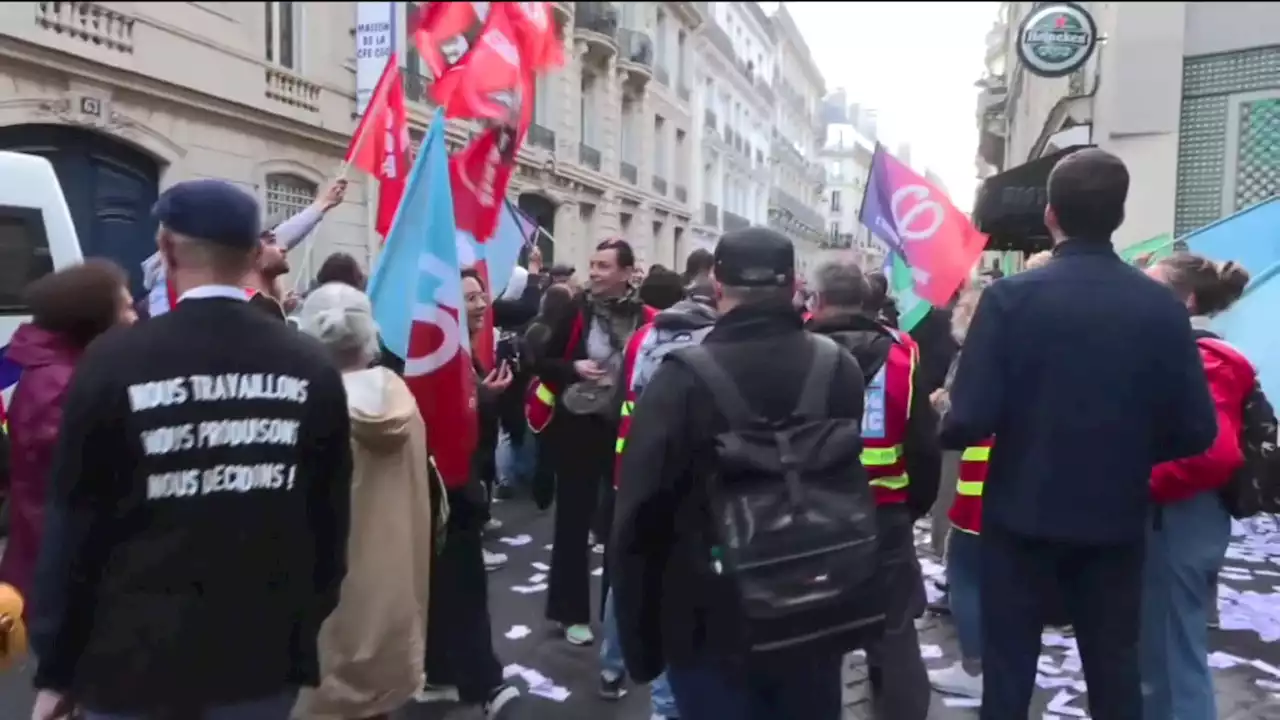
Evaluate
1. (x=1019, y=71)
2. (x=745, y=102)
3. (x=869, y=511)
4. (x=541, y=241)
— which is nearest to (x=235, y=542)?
(x=869, y=511)

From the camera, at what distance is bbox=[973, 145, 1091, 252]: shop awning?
1094 cm

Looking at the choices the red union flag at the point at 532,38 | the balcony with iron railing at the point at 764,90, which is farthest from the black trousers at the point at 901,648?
the balcony with iron railing at the point at 764,90

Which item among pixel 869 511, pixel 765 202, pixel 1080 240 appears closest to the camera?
pixel 869 511

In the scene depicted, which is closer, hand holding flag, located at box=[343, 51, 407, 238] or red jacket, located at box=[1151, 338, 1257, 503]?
red jacket, located at box=[1151, 338, 1257, 503]

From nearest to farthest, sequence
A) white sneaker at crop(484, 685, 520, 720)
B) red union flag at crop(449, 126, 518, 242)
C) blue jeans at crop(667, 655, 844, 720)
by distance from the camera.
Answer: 1. blue jeans at crop(667, 655, 844, 720)
2. white sneaker at crop(484, 685, 520, 720)
3. red union flag at crop(449, 126, 518, 242)

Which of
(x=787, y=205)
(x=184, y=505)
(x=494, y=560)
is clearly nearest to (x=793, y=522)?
(x=184, y=505)

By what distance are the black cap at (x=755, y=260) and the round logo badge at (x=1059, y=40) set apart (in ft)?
35.4

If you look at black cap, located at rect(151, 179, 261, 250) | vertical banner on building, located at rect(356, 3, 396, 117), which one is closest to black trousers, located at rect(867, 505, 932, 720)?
black cap, located at rect(151, 179, 261, 250)

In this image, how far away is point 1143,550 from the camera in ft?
10.7

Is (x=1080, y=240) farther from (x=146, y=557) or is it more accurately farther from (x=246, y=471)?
(x=146, y=557)

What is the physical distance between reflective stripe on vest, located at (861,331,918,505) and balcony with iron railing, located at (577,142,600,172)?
82.6 feet

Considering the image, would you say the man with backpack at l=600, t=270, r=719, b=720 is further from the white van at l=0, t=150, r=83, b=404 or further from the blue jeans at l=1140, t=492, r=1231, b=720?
the white van at l=0, t=150, r=83, b=404

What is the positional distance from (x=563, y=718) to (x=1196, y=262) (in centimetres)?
304

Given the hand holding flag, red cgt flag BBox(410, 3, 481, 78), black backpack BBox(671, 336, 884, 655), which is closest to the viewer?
black backpack BBox(671, 336, 884, 655)
